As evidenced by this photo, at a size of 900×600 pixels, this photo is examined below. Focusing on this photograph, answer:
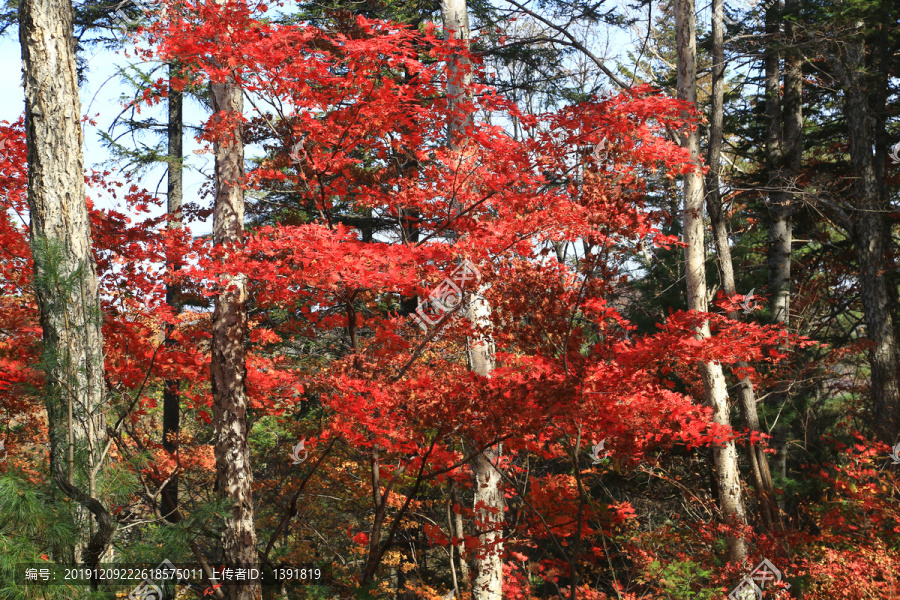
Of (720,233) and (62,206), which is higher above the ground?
(62,206)

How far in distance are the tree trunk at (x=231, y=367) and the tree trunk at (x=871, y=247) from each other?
921cm

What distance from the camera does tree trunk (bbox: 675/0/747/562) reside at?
652 centimetres

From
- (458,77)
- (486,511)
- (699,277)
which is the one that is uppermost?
(458,77)

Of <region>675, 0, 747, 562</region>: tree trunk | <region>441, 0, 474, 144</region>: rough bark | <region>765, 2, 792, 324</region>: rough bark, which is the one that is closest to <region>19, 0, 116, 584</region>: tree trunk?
<region>441, 0, 474, 144</region>: rough bark

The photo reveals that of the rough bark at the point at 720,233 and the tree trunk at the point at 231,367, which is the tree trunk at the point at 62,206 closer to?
the tree trunk at the point at 231,367

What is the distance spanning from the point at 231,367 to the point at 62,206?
1751 mm

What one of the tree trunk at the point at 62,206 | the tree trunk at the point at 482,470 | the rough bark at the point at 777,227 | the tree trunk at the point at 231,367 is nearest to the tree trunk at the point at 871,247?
the rough bark at the point at 777,227

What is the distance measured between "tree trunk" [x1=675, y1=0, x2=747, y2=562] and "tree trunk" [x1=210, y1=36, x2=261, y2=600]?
4546 millimetres

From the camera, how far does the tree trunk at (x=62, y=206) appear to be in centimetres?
374

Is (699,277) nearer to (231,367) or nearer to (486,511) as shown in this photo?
(486,511)

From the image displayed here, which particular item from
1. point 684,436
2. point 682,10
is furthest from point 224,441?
point 682,10

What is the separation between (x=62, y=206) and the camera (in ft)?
14.1

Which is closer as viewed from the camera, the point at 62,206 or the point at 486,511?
the point at 62,206

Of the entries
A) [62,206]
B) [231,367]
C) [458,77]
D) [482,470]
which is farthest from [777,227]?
[62,206]
